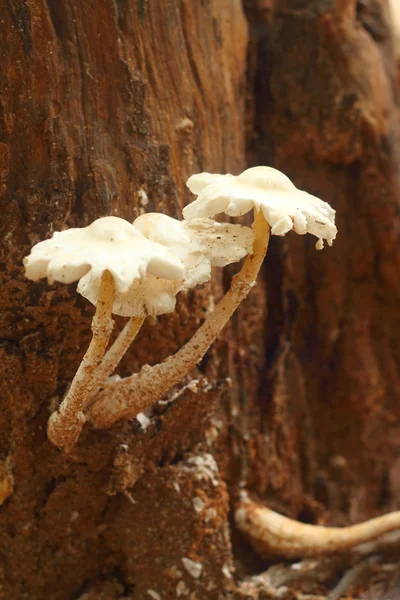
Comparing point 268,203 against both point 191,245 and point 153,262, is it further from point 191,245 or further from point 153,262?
point 153,262

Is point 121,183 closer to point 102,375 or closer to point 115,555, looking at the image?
point 102,375

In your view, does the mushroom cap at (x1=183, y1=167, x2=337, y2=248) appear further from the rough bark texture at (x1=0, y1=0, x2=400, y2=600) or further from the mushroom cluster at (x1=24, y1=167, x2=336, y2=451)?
the rough bark texture at (x1=0, y1=0, x2=400, y2=600)

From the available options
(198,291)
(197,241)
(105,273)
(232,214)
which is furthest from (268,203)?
(198,291)

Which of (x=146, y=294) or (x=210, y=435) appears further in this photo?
(x=210, y=435)

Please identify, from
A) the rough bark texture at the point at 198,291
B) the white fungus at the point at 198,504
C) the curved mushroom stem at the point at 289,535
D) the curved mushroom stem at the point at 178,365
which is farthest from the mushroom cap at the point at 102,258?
the curved mushroom stem at the point at 289,535

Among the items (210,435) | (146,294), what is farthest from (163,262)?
(210,435)

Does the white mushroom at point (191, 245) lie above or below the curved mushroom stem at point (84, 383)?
above

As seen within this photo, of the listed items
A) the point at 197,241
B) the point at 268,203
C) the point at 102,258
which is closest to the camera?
the point at 102,258

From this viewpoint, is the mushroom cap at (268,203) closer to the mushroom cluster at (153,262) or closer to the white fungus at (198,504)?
the mushroom cluster at (153,262)
